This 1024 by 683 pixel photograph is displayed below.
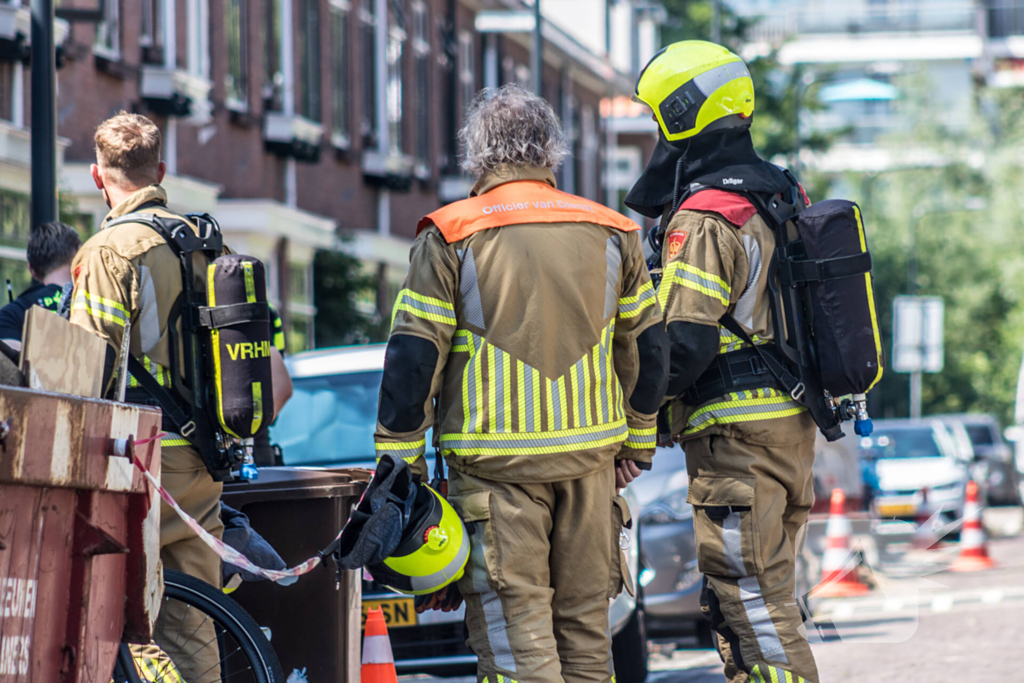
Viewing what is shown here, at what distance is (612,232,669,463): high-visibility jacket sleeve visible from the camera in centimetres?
503

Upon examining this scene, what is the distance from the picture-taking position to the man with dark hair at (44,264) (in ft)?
22.6

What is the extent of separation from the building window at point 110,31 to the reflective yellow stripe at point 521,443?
506 inches

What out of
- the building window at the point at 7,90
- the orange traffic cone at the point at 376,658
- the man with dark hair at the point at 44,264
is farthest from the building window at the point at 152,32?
the orange traffic cone at the point at 376,658

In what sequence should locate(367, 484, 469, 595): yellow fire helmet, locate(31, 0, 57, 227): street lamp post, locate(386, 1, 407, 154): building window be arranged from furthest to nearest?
1. locate(386, 1, 407, 154): building window
2. locate(31, 0, 57, 227): street lamp post
3. locate(367, 484, 469, 595): yellow fire helmet

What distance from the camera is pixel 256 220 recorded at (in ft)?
66.5

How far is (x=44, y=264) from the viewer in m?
7.00

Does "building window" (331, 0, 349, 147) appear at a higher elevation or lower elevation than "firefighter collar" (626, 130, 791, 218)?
higher

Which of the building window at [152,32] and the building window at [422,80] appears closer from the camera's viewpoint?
the building window at [152,32]

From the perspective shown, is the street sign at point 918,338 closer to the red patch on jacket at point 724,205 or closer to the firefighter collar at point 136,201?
the red patch on jacket at point 724,205

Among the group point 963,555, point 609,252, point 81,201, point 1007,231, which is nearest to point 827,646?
point 609,252

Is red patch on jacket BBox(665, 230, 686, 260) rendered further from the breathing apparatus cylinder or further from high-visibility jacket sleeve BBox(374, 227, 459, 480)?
the breathing apparatus cylinder

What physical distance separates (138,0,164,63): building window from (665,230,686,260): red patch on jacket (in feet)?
43.8

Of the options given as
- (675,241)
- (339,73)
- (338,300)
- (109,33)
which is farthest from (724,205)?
(339,73)

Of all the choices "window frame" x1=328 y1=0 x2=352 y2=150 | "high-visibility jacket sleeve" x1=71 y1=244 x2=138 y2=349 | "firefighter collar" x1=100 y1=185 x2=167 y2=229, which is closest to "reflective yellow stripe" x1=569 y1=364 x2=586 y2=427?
"high-visibility jacket sleeve" x1=71 y1=244 x2=138 y2=349
